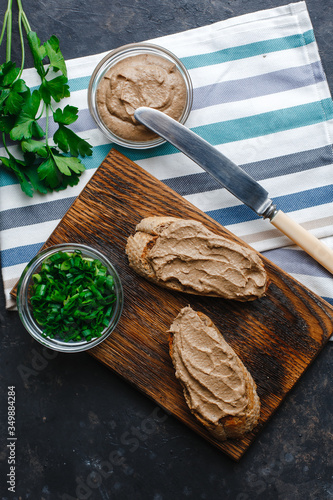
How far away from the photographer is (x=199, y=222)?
2.29 metres

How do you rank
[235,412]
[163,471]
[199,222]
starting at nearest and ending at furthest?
1. [235,412]
2. [199,222]
3. [163,471]

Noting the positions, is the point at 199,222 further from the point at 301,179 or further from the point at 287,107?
the point at 287,107

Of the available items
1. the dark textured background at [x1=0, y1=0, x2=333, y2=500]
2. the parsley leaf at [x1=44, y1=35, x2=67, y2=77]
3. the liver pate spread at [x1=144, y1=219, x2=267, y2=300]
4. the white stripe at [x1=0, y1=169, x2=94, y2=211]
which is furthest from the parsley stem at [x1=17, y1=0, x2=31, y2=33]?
the dark textured background at [x1=0, y1=0, x2=333, y2=500]

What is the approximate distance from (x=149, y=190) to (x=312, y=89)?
1143mm

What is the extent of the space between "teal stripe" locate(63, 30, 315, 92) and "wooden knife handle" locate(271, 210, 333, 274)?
0.97 meters

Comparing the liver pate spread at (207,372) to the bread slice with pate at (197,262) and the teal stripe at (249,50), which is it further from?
the teal stripe at (249,50)

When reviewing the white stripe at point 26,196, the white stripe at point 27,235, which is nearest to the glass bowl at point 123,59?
the white stripe at point 26,196

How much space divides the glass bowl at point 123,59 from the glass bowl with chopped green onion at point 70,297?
2.13ft

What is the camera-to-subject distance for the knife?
2318 mm

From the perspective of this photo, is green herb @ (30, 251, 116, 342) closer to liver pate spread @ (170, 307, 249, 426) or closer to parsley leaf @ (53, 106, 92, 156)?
liver pate spread @ (170, 307, 249, 426)

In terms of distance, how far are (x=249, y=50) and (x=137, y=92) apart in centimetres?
75

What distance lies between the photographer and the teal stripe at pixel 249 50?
8.32 ft

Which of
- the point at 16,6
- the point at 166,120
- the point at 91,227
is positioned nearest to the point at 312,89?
the point at 166,120

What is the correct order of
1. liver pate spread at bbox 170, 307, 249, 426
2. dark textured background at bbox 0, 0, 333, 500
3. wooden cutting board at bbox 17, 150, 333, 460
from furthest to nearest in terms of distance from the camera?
dark textured background at bbox 0, 0, 333, 500 < wooden cutting board at bbox 17, 150, 333, 460 < liver pate spread at bbox 170, 307, 249, 426
